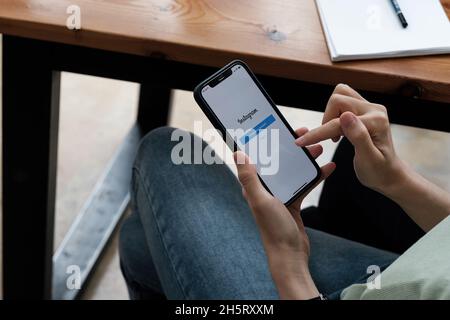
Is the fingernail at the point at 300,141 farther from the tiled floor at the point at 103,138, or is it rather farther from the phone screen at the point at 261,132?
the tiled floor at the point at 103,138

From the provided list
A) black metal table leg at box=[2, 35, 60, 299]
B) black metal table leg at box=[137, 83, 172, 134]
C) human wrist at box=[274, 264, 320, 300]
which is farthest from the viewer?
black metal table leg at box=[137, 83, 172, 134]

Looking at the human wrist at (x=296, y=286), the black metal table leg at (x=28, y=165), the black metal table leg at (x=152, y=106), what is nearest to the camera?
the human wrist at (x=296, y=286)

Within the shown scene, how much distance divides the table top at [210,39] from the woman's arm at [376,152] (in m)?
0.04

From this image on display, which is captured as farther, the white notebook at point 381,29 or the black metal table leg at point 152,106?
the black metal table leg at point 152,106

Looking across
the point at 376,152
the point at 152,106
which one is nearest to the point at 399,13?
the point at 376,152

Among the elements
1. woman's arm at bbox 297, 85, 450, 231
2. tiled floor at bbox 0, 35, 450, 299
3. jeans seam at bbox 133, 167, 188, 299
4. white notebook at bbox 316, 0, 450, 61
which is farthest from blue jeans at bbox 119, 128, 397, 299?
tiled floor at bbox 0, 35, 450, 299

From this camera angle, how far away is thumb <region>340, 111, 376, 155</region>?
1.98 feet

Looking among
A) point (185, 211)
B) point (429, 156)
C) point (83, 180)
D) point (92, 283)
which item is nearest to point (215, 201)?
point (185, 211)

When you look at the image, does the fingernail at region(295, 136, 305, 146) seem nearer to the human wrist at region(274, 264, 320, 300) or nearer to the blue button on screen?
the blue button on screen

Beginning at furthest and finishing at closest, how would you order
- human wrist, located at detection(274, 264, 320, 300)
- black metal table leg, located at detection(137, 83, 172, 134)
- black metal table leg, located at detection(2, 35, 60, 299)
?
black metal table leg, located at detection(137, 83, 172, 134) → black metal table leg, located at detection(2, 35, 60, 299) → human wrist, located at detection(274, 264, 320, 300)

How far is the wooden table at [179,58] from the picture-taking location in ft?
2.16

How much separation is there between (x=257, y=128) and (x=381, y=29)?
192mm

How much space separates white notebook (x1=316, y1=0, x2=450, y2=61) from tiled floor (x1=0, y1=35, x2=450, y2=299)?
0.68 metres

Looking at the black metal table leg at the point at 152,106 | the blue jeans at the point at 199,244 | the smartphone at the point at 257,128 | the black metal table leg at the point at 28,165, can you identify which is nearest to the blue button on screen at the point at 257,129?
the smartphone at the point at 257,128
